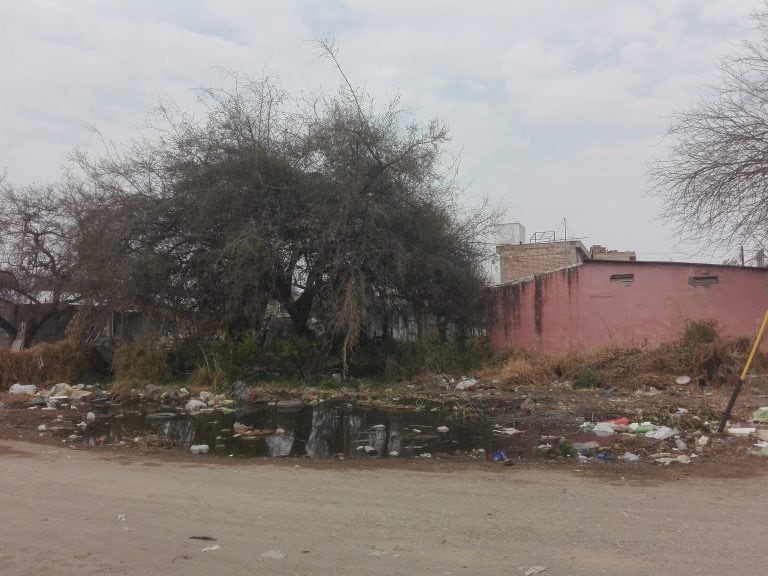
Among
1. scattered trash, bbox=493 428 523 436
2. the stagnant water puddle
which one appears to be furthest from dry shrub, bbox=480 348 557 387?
scattered trash, bbox=493 428 523 436

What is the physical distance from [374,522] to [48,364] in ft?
52.5

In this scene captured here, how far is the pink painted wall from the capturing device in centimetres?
1761

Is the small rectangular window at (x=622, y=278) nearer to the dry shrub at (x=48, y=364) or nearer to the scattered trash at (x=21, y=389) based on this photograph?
the dry shrub at (x=48, y=364)

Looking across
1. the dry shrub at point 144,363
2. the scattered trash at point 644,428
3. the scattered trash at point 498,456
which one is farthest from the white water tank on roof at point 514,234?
the scattered trash at point 498,456

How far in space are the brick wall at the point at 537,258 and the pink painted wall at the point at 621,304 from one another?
938 cm

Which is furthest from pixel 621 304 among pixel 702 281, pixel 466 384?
pixel 466 384

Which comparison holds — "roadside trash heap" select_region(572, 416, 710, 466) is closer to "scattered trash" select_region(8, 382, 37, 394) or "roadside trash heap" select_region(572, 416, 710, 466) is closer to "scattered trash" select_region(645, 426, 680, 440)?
"scattered trash" select_region(645, 426, 680, 440)

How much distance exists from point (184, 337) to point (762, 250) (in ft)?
52.3

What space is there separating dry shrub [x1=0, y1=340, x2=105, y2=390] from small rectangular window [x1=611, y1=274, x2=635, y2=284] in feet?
55.1

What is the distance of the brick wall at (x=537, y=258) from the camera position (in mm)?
29516

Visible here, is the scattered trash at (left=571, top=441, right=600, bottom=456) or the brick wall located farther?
the brick wall

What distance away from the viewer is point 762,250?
1400 cm

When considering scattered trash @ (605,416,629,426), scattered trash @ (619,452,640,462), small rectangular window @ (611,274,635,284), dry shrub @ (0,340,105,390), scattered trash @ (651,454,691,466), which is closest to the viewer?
scattered trash @ (651,454,691,466)

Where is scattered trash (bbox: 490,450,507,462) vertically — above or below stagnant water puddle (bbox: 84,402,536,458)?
above
